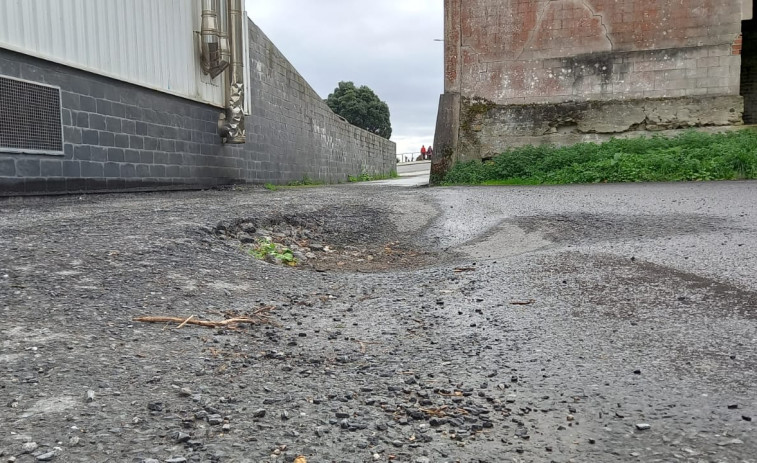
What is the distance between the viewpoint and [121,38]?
793 centimetres

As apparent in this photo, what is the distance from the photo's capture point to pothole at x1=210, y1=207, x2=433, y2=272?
4363 mm

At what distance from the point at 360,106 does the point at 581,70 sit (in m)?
38.4

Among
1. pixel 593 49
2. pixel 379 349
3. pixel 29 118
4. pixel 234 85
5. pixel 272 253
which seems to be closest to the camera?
pixel 379 349

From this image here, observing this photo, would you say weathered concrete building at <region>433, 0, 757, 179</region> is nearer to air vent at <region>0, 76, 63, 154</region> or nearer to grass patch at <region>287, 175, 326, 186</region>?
grass patch at <region>287, 175, 326, 186</region>

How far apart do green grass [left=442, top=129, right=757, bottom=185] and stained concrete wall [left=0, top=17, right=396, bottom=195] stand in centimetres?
479

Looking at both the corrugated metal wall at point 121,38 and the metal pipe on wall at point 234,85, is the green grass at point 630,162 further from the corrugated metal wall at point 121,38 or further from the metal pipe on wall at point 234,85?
the corrugated metal wall at point 121,38

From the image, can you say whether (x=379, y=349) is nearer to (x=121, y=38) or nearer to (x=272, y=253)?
(x=272, y=253)

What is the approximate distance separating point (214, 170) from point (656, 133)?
915 centimetres

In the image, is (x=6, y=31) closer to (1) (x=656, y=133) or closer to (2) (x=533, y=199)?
(2) (x=533, y=199)

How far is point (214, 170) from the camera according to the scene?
1077 centimetres

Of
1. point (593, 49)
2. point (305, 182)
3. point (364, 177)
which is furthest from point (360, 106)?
point (593, 49)

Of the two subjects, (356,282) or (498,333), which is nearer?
(498,333)

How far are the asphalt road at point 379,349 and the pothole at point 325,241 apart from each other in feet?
0.17

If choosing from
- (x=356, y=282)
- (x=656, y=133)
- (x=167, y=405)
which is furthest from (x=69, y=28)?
(x=656, y=133)
